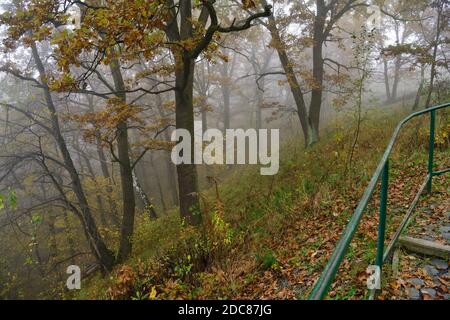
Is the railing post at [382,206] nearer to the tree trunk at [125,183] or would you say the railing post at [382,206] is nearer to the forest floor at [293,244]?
the forest floor at [293,244]

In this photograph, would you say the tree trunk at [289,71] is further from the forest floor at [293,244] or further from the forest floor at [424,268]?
the forest floor at [424,268]

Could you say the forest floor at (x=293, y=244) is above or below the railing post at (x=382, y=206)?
below

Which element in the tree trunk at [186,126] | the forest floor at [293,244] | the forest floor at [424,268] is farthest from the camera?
the tree trunk at [186,126]

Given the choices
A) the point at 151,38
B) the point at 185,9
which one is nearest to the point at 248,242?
the point at 151,38

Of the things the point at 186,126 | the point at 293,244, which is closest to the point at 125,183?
the point at 186,126

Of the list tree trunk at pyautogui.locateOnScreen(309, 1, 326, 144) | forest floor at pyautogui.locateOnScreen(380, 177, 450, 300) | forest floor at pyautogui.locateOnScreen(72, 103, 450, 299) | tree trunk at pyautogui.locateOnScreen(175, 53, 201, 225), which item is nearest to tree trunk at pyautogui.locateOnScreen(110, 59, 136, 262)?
tree trunk at pyautogui.locateOnScreen(175, 53, 201, 225)

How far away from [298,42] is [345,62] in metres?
27.6

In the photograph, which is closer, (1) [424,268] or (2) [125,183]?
(1) [424,268]

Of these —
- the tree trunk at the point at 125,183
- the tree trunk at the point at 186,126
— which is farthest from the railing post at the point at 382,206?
the tree trunk at the point at 125,183

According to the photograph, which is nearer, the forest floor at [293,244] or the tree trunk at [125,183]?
the forest floor at [293,244]

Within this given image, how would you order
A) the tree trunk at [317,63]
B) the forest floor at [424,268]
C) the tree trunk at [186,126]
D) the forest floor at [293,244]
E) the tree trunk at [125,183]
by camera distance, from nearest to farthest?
the forest floor at [424,268] < the forest floor at [293,244] < the tree trunk at [186,126] < the tree trunk at [125,183] < the tree trunk at [317,63]

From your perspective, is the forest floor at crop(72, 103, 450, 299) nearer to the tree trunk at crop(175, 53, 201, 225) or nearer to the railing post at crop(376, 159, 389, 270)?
the railing post at crop(376, 159, 389, 270)

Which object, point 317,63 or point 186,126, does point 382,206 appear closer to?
point 186,126

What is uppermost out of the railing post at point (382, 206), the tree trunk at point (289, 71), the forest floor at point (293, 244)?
the tree trunk at point (289, 71)
